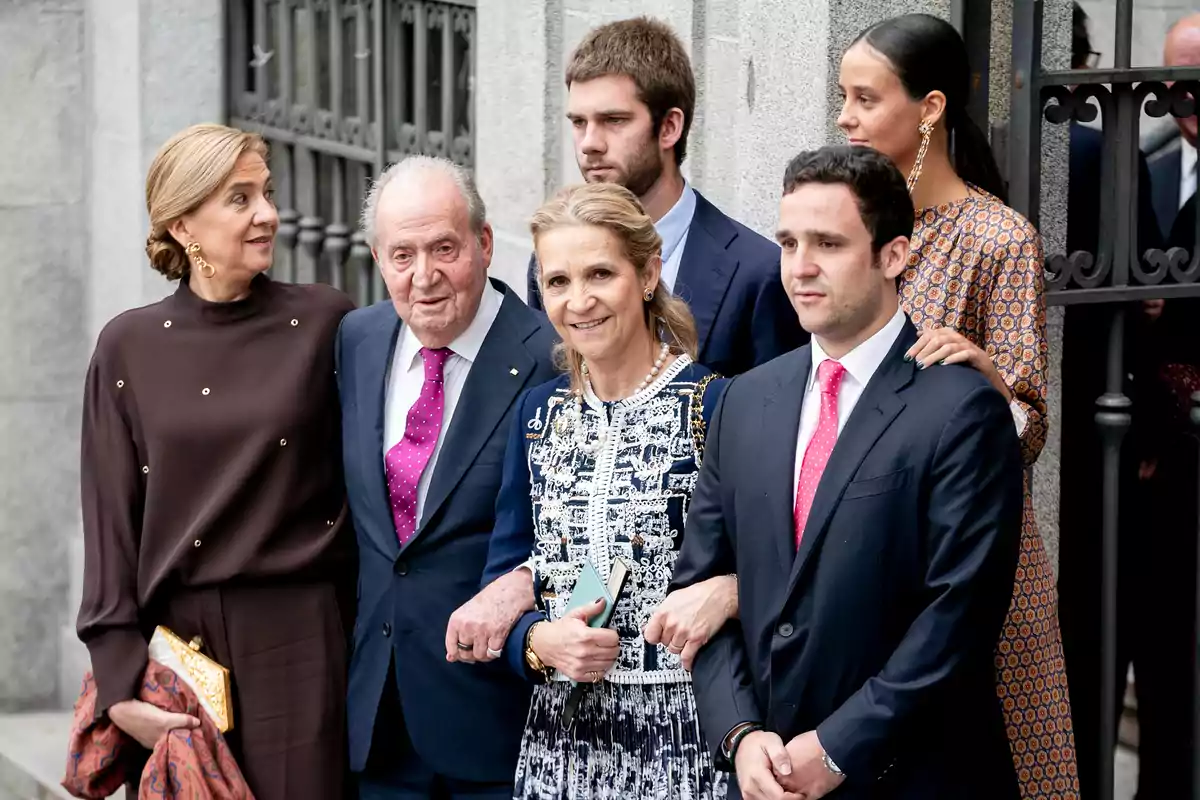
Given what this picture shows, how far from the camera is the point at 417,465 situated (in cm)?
439

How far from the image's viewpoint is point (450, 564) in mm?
4348

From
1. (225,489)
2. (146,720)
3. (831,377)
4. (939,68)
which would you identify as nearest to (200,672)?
(146,720)

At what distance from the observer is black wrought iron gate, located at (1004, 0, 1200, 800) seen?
4574mm

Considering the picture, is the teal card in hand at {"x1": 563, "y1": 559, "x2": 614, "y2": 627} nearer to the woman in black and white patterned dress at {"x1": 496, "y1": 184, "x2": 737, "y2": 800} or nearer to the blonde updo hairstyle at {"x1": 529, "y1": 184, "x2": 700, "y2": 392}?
the woman in black and white patterned dress at {"x1": 496, "y1": 184, "x2": 737, "y2": 800}

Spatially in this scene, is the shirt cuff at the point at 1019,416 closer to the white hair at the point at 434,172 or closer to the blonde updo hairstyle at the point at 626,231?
the blonde updo hairstyle at the point at 626,231

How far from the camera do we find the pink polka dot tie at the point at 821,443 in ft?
11.9

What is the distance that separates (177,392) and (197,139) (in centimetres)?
57

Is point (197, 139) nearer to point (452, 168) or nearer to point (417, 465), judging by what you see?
point (452, 168)

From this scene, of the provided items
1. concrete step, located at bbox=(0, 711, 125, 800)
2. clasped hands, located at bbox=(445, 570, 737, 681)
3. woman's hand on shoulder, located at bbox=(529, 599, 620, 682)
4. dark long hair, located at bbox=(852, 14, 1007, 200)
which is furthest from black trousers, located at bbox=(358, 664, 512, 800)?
concrete step, located at bbox=(0, 711, 125, 800)

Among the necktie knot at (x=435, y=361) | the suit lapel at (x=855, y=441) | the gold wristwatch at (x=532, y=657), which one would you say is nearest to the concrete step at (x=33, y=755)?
the necktie knot at (x=435, y=361)

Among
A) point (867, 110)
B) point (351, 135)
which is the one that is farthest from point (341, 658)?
point (351, 135)

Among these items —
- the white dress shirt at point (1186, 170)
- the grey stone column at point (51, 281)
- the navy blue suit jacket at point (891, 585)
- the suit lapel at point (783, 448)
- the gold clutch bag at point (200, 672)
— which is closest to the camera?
the navy blue suit jacket at point (891, 585)

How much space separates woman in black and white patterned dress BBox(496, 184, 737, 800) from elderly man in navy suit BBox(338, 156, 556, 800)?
0.28 metres

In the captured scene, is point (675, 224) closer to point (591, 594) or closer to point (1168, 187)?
point (591, 594)
